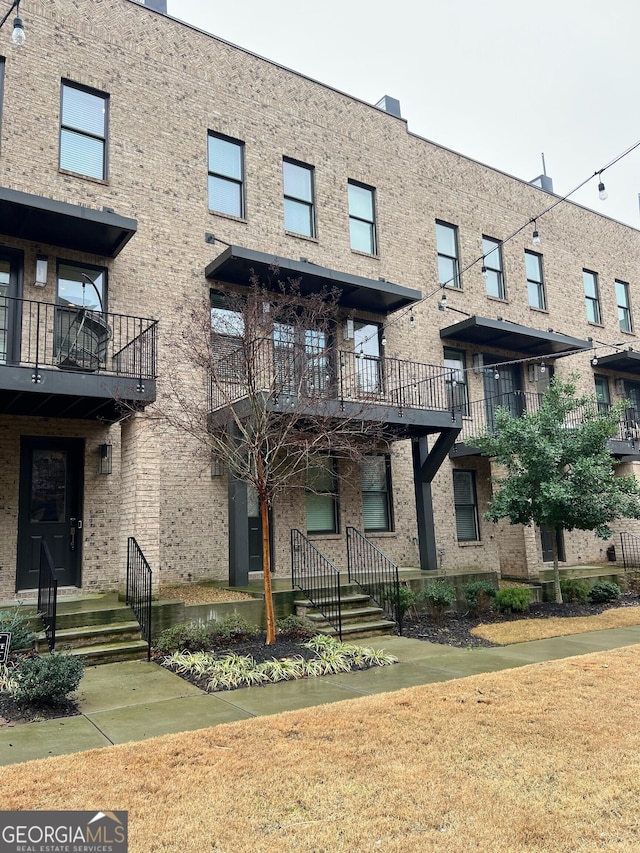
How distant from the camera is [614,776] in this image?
4.49 m

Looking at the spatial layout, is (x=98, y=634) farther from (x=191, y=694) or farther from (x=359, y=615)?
(x=359, y=615)

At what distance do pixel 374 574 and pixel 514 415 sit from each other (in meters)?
7.87

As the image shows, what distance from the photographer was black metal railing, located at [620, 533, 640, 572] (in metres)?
19.0

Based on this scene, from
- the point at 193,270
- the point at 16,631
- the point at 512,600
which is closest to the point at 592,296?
the point at 512,600

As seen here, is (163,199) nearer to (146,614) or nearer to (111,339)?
(111,339)

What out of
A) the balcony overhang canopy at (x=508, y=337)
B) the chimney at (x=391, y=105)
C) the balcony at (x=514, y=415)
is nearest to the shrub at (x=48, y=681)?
the balcony at (x=514, y=415)

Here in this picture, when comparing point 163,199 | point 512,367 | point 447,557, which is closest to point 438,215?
point 512,367

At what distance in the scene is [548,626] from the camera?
11383mm

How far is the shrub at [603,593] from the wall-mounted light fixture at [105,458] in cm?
1075

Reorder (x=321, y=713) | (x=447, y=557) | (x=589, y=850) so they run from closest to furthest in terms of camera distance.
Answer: (x=589, y=850) < (x=321, y=713) < (x=447, y=557)

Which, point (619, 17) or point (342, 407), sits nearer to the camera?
point (619, 17)

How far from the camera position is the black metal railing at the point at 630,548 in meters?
19.0

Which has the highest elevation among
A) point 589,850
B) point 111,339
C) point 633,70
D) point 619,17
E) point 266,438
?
point 619,17

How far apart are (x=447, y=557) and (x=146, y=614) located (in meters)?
8.46
